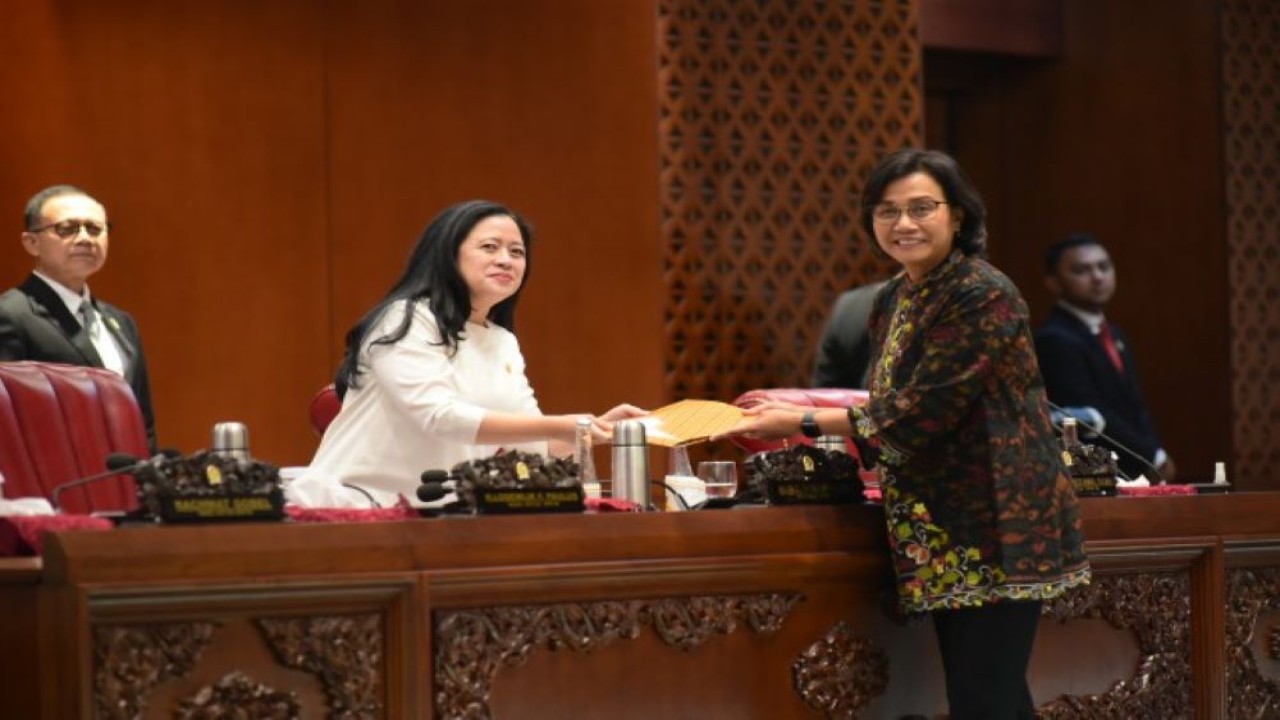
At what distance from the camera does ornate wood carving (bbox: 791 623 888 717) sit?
345 centimetres

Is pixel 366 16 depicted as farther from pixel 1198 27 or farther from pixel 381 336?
pixel 1198 27

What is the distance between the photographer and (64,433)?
12.9ft

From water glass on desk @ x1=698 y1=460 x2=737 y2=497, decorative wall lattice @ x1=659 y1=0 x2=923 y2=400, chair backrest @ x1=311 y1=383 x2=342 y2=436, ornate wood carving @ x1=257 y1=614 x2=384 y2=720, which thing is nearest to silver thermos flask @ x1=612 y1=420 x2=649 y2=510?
water glass on desk @ x1=698 y1=460 x2=737 y2=497

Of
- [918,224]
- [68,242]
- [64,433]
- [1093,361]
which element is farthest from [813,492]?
[1093,361]

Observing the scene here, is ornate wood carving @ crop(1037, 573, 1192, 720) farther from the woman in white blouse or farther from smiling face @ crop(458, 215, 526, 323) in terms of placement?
smiling face @ crop(458, 215, 526, 323)

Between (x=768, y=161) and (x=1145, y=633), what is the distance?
3440 millimetres

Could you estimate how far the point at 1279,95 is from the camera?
8.02 metres

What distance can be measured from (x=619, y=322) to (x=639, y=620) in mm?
3578

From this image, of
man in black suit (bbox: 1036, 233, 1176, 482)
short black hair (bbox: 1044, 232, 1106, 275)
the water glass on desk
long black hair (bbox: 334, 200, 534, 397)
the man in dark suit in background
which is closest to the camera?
the water glass on desk

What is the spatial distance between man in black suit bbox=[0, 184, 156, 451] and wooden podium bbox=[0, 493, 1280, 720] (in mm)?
2168

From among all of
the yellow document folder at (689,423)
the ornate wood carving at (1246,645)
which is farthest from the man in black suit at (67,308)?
the ornate wood carving at (1246,645)

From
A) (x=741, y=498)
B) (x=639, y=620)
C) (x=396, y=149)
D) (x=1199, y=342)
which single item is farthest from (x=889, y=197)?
(x=1199, y=342)

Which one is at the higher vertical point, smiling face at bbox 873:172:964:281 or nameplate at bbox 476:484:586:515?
smiling face at bbox 873:172:964:281

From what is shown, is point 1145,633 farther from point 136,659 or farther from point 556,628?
point 136,659
